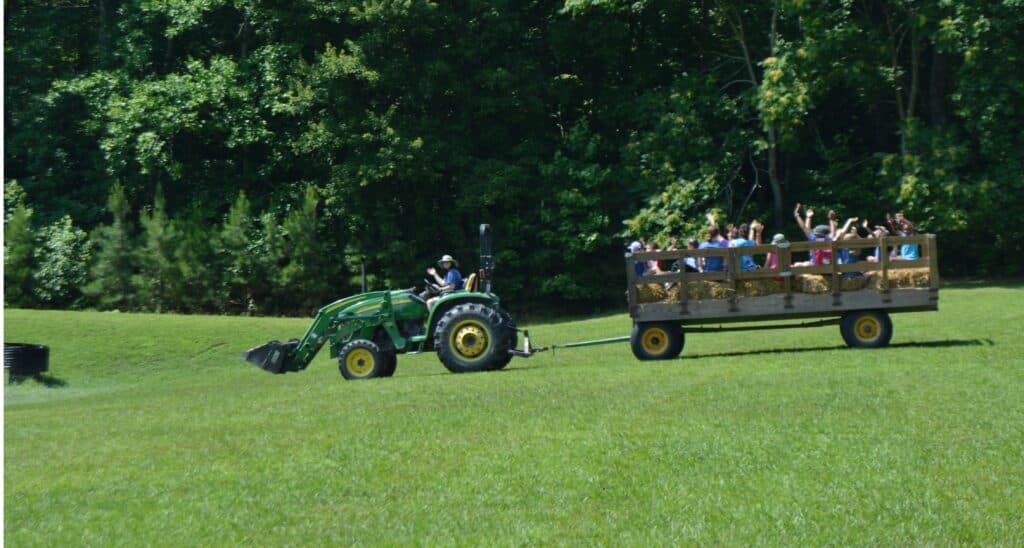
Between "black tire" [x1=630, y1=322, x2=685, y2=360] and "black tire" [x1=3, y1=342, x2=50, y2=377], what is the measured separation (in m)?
13.2

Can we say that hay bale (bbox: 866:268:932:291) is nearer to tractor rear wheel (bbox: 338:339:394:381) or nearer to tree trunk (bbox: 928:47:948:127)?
tractor rear wheel (bbox: 338:339:394:381)

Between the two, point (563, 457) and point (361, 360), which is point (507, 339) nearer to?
point (361, 360)

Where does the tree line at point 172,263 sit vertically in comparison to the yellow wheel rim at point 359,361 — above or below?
above

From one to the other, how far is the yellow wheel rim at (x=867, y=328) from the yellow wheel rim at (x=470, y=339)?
18.4ft

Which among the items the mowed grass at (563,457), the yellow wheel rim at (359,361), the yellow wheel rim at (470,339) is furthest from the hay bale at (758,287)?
the yellow wheel rim at (359,361)

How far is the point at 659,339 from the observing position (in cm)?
2062

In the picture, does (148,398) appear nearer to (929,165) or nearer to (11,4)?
(929,165)

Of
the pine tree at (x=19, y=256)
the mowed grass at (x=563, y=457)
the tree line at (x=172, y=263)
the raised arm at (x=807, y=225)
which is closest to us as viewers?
the mowed grass at (x=563, y=457)

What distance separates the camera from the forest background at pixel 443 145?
39.9 meters

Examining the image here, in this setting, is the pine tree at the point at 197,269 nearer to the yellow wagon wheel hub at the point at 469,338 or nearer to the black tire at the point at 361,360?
the black tire at the point at 361,360

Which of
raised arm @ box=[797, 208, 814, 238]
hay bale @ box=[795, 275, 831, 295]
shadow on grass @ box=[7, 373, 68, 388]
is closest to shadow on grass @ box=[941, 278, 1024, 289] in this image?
raised arm @ box=[797, 208, 814, 238]

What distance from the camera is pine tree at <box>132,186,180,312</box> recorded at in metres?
41.1

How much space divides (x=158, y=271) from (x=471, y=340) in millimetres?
23869

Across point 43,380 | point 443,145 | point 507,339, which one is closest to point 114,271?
point 443,145
